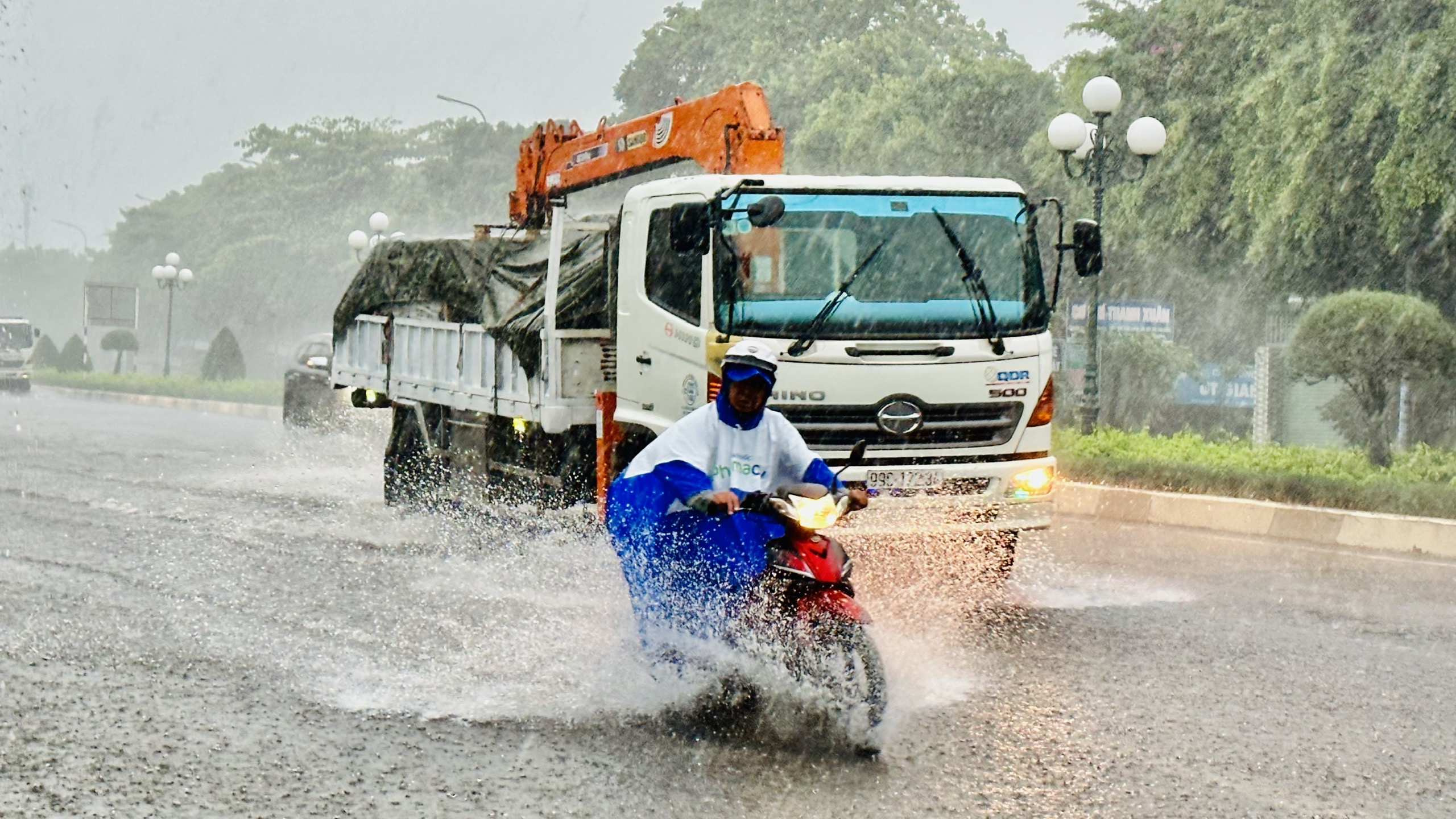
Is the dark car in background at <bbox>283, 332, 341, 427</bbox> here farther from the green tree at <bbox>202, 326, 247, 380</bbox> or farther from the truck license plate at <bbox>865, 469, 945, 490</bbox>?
the green tree at <bbox>202, 326, 247, 380</bbox>

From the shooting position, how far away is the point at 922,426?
902 cm

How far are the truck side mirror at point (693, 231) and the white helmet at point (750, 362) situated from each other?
325 centimetres

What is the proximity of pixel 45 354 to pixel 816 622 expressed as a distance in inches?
2601

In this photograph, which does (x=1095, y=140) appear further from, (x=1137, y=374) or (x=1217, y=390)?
(x=1217, y=390)

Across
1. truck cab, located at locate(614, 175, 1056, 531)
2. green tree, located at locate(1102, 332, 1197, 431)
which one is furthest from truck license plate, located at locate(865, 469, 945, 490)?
green tree, located at locate(1102, 332, 1197, 431)

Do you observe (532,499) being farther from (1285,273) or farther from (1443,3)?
(1285,273)

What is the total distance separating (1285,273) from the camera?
23391mm

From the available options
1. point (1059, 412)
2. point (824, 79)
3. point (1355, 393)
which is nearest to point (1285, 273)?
point (1059, 412)

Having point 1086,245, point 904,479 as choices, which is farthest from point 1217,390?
point 904,479

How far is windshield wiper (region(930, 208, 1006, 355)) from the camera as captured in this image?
363 inches

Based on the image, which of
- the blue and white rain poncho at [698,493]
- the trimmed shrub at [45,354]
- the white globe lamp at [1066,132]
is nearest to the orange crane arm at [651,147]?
the white globe lamp at [1066,132]

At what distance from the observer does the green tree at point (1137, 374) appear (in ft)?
94.7

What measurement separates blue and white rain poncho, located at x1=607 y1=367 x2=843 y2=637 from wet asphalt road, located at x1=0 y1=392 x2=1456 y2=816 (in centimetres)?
44

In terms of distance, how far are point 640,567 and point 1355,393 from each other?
12078mm
